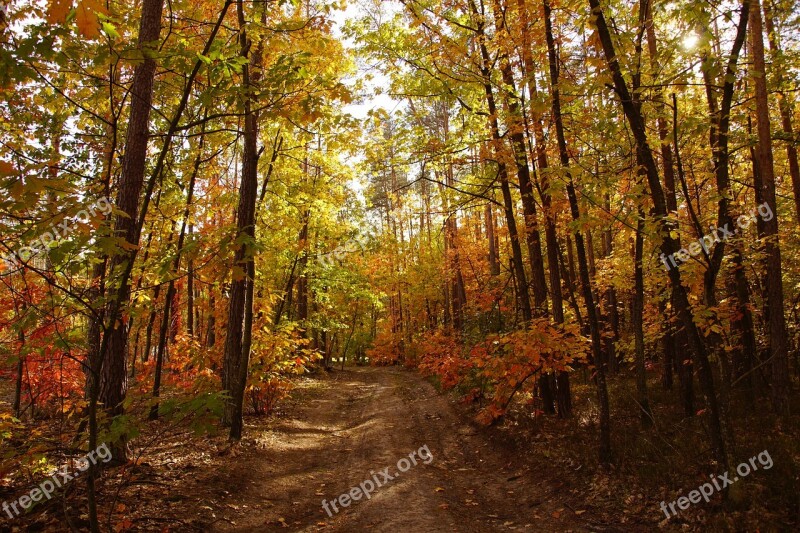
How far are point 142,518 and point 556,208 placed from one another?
7422 mm

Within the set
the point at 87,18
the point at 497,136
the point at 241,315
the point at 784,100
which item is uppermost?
the point at 784,100

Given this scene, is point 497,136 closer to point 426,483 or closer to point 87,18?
point 426,483

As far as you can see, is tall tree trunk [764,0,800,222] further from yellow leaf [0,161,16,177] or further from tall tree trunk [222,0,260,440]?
yellow leaf [0,161,16,177]

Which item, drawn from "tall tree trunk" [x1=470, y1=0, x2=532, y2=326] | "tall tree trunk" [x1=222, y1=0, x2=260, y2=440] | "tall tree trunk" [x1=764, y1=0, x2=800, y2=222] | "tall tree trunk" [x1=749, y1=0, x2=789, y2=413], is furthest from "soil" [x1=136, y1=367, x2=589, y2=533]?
"tall tree trunk" [x1=764, y1=0, x2=800, y2=222]

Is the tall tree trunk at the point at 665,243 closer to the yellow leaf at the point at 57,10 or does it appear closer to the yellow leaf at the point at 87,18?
the yellow leaf at the point at 87,18

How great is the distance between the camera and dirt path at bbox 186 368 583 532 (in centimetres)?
561

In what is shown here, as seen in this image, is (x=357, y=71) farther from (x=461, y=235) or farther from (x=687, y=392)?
(x=461, y=235)

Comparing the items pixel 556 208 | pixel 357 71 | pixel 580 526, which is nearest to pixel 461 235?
pixel 357 71

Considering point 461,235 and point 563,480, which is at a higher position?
point 461,235

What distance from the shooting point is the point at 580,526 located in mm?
5254

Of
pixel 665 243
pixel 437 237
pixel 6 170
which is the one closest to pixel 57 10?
pixel 6 170

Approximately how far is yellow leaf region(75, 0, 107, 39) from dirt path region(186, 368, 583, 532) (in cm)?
530

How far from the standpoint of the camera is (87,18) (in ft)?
7.34

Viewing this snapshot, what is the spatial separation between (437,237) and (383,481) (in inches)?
192
